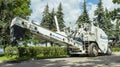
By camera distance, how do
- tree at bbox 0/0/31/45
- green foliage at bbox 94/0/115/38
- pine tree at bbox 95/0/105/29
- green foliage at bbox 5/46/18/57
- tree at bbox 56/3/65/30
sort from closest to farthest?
green foliage at bbox 5/46/18/57 → tree at bbox 0/0/31/45 → green foliage at bbox 94/0/115/38 → pine tree at bbox 95/0/105/29 → tree at bbox 56/3/65/30

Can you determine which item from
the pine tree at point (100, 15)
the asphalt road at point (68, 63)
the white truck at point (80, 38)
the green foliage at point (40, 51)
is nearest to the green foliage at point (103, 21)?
the pine tree at point (100, 15)

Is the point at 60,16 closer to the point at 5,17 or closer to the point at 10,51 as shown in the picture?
the point at 5,17

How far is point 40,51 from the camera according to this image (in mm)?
29859

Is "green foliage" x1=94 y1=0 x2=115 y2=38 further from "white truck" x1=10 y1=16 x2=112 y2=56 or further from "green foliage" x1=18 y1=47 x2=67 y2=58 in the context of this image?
"white truck" x1=10 y1=16 x2=112 y2=56

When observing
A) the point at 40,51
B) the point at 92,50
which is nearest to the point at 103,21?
the point at 40,51

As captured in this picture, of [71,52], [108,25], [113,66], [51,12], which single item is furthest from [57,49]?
[51,12]

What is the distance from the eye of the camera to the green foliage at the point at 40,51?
90.6 feet

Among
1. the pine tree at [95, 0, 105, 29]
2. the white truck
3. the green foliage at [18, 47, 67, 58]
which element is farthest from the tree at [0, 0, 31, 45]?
the pine tree at [95, 0, 105, 29]

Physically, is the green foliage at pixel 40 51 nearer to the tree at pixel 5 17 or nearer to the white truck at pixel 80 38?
the white truck at pixel 80 38

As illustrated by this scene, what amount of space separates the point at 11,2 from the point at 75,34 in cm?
1010

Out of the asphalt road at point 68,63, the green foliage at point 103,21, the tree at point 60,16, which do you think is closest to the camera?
the asphalt road at point 68,63

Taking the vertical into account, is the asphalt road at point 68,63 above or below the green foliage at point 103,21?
below

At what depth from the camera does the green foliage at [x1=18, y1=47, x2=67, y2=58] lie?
27.6 metres

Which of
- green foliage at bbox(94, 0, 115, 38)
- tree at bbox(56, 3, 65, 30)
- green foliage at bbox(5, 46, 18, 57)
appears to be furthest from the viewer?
tree at bbox(56, 3, 65, 30)
